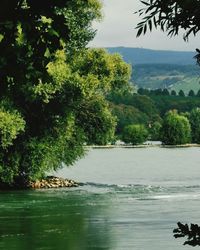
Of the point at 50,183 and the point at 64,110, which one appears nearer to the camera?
the point at 64,110

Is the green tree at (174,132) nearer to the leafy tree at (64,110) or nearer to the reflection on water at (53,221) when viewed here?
the leafy tree at (64,110)

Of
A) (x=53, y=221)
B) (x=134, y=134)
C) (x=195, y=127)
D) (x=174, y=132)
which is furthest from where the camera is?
(x=195, y=127)

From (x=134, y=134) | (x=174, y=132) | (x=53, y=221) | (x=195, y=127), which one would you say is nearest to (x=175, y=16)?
(x=53, y=221)

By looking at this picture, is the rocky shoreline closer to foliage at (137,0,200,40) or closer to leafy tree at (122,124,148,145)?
foliage at (137,0,200,40)

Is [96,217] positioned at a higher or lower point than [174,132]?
lower

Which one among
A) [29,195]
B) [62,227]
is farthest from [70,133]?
[62,227]

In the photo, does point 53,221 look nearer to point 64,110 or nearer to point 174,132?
point 64,110

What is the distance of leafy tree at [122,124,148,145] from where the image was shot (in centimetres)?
17800

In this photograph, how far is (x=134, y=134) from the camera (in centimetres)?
17850

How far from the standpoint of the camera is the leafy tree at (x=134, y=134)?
178000 mm

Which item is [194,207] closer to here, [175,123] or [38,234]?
[38,234]

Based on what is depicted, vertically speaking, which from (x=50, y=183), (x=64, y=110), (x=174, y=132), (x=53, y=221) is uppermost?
(x=64, y=110)

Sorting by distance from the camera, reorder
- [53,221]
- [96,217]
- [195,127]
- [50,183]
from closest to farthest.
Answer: [53,221] → [96,217] → [50,183] → [195,127]

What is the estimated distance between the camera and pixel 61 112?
45.4m
